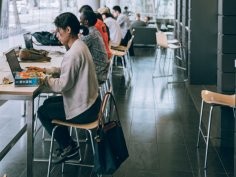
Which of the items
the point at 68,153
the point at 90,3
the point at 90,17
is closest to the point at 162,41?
the point at 90,3

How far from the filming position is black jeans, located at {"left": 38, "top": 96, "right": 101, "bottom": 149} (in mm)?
3066

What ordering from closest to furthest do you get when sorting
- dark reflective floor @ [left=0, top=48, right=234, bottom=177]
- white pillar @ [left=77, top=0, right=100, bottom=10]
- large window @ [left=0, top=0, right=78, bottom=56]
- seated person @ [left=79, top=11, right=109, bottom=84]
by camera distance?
dark reflective floor @ [left=0, top=48, right=234, bottom=177], seated person @ [left=79, top=11, right=109, bottom=84], large window @ [left=0, top=0, right=78, bottom=56], white pillar @ [left=77, top=0, right=100, bottom=10]

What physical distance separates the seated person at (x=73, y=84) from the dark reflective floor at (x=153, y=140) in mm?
591

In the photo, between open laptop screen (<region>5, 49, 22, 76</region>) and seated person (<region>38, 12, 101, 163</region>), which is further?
open laptop screen (<region>5, 49, 22, 76</region>)

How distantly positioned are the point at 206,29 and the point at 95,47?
2.98m

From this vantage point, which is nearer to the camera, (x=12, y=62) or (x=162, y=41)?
(x=12, y=62)

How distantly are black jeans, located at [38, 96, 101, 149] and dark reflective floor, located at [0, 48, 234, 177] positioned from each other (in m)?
0.34

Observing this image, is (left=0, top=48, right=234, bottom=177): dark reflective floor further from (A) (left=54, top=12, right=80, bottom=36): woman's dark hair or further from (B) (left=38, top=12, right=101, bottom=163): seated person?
(A) (left=54, top=12, right=80, bottom=36): woman's dark hair

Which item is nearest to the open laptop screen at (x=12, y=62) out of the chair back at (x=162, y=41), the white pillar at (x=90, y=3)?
the chair back at (x=162, y=41)

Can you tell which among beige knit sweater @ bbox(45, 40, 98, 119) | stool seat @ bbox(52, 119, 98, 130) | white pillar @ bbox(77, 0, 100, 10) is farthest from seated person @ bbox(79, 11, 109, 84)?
white pillar @ bbox(77, 0, 100, 10)

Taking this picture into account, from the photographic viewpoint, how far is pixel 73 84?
299 cm

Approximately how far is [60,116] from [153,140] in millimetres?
1389

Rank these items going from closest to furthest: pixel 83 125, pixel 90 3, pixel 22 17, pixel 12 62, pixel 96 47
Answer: pixel 83 125 → pixel 12 62 → pixel 96 47 → pixel 22 17 → pixel 90 3

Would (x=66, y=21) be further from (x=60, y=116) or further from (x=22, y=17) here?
(x=22, y=17)
